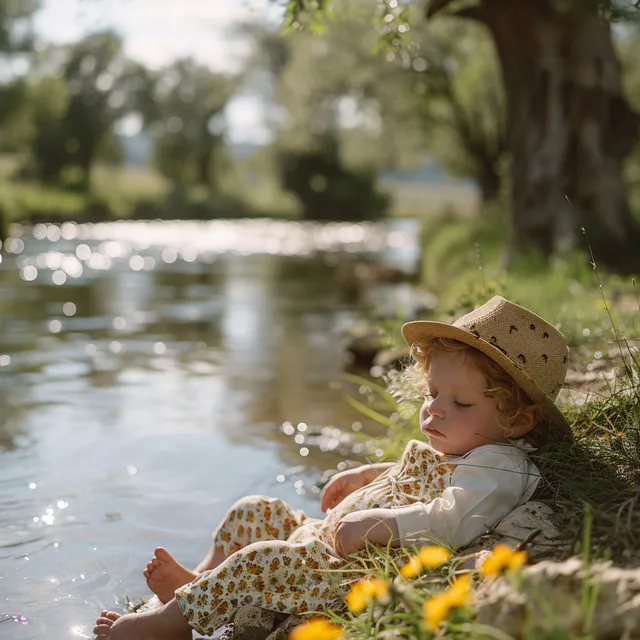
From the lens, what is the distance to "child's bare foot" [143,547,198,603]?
11.1 feet

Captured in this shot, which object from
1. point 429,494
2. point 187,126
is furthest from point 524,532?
point 187,126

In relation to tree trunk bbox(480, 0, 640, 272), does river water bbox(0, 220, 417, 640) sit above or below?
below

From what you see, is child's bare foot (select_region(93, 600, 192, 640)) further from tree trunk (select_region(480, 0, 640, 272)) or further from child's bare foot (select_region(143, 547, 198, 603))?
tree trunk (select_region(480, 0, 640, 272))

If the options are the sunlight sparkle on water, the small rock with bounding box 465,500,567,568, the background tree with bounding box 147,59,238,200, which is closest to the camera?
the small rock with bounding box 465,500,567,568

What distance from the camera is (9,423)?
6488 millimetres

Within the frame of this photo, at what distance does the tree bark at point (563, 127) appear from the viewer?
11.5 m

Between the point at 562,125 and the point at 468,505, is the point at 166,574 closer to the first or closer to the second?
the point at 468,505

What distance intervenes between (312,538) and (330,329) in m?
8.88

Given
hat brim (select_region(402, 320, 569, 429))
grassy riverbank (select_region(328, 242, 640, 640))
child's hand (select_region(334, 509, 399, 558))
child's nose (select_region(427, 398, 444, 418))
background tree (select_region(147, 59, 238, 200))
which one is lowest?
background tree (select_region(147, 59, 238, 200))

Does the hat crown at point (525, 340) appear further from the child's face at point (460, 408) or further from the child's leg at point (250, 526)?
the child's leg at point (250, 526)

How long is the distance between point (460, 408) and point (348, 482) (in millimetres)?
729

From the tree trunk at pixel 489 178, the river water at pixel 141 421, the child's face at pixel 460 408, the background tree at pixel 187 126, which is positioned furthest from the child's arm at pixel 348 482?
the background tree at pixel 187 126

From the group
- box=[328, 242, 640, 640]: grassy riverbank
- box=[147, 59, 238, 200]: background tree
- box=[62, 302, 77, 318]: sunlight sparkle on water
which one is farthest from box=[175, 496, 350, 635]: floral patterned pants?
box=[147, 59, 238, 200]: background tree

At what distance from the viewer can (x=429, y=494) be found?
10.8 ft
